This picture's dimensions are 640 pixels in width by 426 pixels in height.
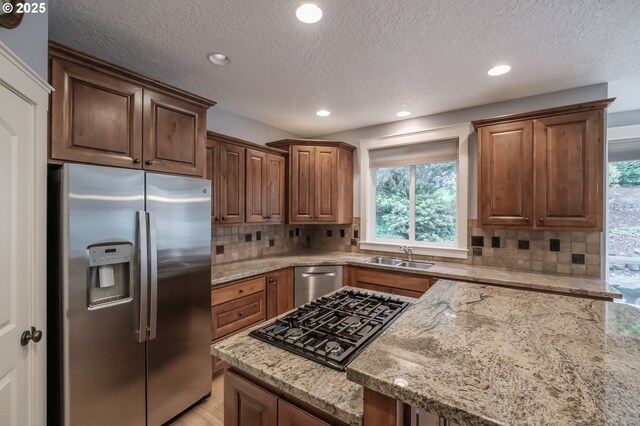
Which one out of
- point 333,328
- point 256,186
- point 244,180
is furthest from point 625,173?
point 244,180

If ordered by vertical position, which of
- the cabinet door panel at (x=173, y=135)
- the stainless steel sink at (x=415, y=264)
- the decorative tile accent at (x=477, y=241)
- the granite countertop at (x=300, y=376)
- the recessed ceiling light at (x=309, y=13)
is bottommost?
the stainless steel sink at (x=415, y=264)

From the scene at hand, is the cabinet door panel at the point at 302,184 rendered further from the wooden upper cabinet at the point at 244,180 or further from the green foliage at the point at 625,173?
the green foliage at the point at 625,173

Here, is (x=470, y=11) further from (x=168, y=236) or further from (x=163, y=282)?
(x=163, y=282)

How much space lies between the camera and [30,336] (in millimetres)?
1221

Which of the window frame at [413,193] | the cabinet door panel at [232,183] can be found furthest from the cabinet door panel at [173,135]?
the window frame at [413,193]

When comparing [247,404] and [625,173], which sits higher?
[625,173]

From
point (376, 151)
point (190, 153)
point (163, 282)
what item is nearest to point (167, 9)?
point (190, 153)

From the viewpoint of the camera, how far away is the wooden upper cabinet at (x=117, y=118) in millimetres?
1501

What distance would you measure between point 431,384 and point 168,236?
1.77 meters

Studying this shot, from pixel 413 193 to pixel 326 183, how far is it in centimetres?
112

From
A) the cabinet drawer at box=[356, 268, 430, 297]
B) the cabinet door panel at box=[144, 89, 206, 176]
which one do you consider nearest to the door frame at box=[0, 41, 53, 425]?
the cabinet door panel at box=[144, 89, 206, 176]

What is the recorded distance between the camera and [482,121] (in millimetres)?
2684

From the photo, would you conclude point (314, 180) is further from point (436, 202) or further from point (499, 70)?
point (499, 70)

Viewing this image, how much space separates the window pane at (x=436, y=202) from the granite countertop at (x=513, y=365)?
1989 millimetres
